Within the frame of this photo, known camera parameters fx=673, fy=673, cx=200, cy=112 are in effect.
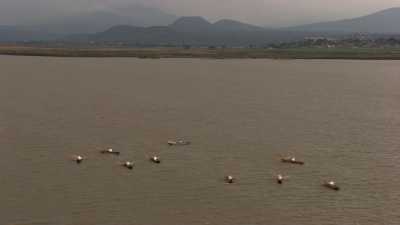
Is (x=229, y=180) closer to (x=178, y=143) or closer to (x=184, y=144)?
(x=184, y=144)

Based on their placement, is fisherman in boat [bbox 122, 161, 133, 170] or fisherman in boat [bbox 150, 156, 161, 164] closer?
fisherman in boat [bbox 122, 161, 133, 170]

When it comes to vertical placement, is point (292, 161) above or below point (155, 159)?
below

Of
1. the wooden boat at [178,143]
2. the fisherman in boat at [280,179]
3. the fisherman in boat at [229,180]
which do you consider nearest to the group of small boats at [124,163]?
the wooden boat at [178,143]

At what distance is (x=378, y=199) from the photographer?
750 inches

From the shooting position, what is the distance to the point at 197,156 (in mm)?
23375

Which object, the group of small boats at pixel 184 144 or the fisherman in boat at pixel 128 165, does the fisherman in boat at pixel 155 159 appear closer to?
the group of small boats at pixel 184 144

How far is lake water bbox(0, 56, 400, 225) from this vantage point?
17.5 meters

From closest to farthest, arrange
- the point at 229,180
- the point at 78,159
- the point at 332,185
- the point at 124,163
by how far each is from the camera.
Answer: the point at 332,185 < the point at 229,180 < the point at 124,163 < the point at 78,159

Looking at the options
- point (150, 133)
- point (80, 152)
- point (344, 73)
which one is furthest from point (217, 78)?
point (80, 152)

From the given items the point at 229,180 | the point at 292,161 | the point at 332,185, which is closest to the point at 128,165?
the point at 229,180

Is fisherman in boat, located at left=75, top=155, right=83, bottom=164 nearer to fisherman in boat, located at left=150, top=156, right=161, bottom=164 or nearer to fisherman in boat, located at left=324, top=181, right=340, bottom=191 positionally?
fisherman in boat, located at left=150, top=156, right=161, bottom=164

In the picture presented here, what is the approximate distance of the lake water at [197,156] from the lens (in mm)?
17453

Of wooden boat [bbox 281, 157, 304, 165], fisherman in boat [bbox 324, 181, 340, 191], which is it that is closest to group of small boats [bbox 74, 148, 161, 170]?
wooden boat [bbox 281, 157, 304, 165]

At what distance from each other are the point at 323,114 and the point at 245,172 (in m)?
14.5
